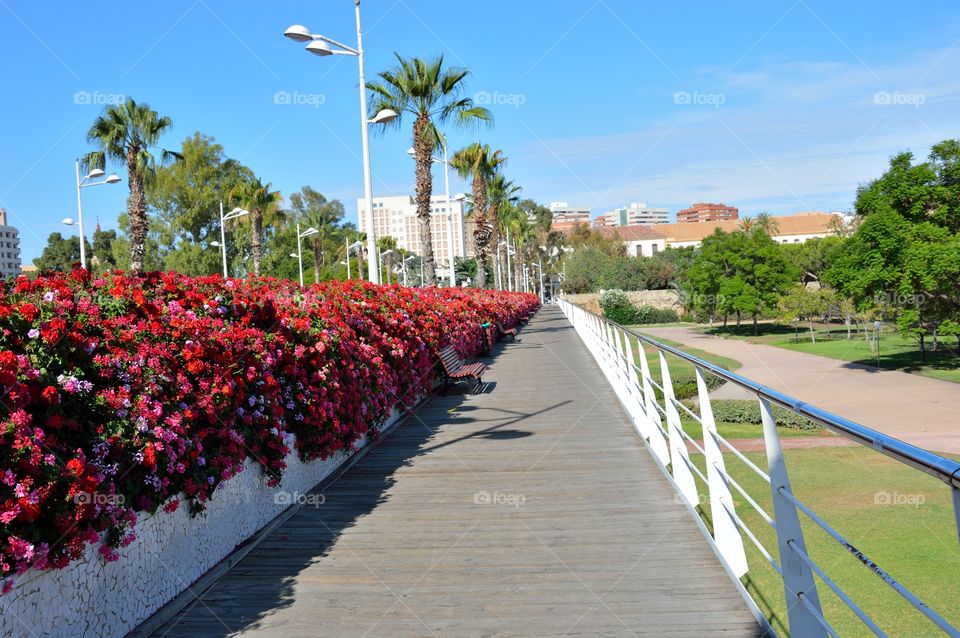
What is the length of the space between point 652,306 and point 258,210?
57.3 metres

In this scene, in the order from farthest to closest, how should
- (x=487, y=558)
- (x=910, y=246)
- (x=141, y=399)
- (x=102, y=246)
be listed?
(x=102, y=246) < (x=910, y=246) < (x=487, y=558) < (x=141, y=399)

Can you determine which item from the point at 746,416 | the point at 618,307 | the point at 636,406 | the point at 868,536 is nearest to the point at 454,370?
the point at 636,406

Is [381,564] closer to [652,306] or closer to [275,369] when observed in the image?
[275,369]

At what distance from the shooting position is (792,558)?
10.6ft

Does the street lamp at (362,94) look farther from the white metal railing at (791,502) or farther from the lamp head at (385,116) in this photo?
the white metal railing at (791,502)

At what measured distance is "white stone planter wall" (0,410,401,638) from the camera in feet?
10.9

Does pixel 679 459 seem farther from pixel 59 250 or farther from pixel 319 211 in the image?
pixel 59 250

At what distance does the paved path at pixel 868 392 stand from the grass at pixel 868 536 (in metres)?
6.06

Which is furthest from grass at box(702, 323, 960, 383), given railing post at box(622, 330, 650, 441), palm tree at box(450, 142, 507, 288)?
railing post at box(622, 330, 650, 441)

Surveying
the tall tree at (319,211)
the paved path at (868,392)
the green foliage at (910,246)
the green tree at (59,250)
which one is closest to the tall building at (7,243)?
the green tree at (59,250)

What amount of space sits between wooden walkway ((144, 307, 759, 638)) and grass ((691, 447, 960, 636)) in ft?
6.48

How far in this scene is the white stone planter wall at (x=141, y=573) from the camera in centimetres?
333

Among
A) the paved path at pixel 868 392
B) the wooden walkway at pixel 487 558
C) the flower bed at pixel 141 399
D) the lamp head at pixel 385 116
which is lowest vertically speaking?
the paved path at pixel 868 392

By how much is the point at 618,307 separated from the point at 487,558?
8557 centimetres
